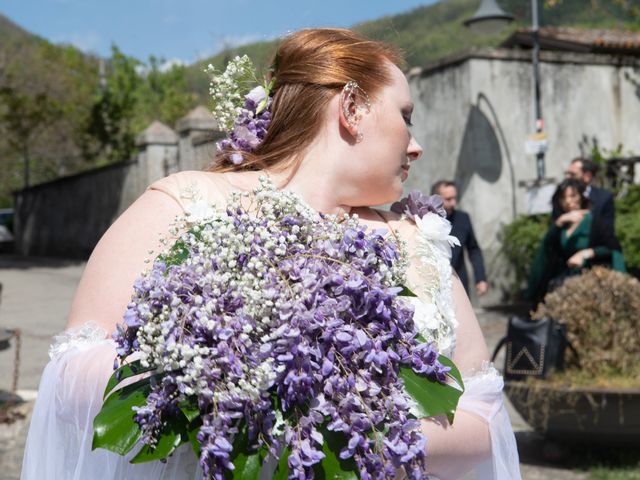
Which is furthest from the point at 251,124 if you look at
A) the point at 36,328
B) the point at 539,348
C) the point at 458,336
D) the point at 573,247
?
the point at 36,328

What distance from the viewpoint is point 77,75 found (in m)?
34.6

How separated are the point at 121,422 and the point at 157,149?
55.9ft

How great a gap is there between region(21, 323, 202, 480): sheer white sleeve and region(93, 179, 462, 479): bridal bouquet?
162 millimetres

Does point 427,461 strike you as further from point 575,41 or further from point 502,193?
point 575,41

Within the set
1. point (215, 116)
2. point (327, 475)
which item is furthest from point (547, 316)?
point (327, 475)

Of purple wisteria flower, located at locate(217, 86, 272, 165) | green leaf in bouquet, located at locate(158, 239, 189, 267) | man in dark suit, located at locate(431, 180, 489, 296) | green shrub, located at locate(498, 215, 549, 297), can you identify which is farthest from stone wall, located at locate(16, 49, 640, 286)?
green leaf in bouquet, located at locate(158, 239, 189, 267)

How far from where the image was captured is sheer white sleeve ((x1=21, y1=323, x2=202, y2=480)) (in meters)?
1.85

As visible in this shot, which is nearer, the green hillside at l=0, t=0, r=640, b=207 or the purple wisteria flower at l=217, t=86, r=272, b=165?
the purple wisteria flower at l=217, t=86, r=272, b=165

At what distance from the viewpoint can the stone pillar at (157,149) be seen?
59.5 feet

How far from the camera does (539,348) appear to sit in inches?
235

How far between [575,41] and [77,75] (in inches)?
858

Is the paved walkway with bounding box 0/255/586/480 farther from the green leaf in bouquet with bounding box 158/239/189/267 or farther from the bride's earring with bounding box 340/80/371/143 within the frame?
the green leaf in bouquet with bounding box 158/239/189/267

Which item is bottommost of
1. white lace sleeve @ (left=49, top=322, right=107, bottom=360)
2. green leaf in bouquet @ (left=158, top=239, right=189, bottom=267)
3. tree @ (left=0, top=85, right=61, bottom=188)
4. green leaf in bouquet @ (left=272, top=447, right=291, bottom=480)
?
green leaf in bouquet @ (left=272, top=447, right=291, bottom=480)

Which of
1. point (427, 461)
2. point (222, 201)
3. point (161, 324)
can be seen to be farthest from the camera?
point (222, 201)
